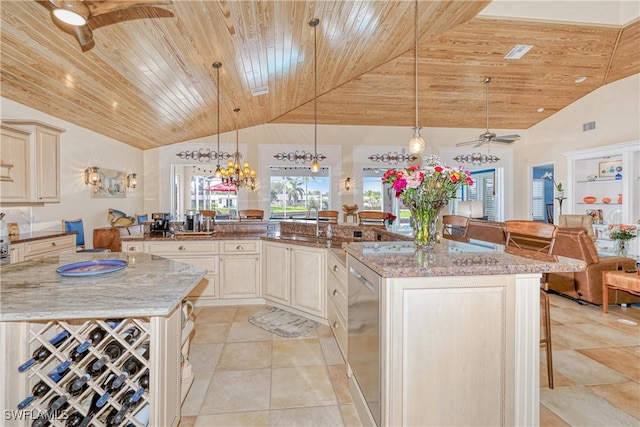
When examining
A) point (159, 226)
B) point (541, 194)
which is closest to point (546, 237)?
point (159, 226)

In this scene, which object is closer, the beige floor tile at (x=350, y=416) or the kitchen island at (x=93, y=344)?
the kitchen island at (x=93, y=344)

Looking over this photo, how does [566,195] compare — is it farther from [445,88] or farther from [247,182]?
[247,182]

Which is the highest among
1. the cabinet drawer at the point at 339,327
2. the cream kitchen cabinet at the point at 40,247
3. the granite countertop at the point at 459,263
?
the granite countertop at the point at 459,263

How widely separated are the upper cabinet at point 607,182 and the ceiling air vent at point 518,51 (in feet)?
9.40

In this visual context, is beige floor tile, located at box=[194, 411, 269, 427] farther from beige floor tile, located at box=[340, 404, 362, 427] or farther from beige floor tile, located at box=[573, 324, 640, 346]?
beige floor tile, located at box=[573, 324, 640, 346]

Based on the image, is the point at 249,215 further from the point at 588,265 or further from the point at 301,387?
the point at 588,265

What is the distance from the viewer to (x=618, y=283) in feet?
10.6

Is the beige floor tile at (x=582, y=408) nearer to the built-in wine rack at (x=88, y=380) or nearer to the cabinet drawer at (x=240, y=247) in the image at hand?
the built-in wine rack at (x=88, y=380)

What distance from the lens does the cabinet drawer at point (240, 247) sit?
3.57 m

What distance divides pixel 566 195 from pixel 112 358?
892 cm

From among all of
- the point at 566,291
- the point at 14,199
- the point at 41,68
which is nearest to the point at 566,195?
the point at 566,291

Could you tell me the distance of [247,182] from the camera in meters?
A: 7.40

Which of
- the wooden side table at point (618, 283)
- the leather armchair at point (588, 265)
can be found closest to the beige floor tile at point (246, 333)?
the leather armchair at point (588, 265)

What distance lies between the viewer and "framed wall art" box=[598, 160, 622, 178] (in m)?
6.09
